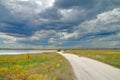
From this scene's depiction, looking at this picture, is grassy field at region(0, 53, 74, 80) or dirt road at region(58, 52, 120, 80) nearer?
grassy field at region(0, 53, 74, 80)

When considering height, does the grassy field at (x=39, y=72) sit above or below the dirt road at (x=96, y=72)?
above

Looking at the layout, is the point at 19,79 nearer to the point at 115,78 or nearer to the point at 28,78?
the point at 28,78

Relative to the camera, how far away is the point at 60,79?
1609 cm

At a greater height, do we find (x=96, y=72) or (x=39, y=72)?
(x=39, y=72)

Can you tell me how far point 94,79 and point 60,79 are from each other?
2490 millimetres

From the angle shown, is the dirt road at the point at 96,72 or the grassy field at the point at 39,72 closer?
the grassy field at the point at 39,72

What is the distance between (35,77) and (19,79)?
37.6 inches

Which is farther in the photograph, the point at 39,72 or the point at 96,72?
the point at 96,72

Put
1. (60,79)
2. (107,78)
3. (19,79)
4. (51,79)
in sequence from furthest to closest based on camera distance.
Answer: (107,78)
(60,79)
(51,79)
(19,79)

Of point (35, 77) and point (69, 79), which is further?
point (69, 79)

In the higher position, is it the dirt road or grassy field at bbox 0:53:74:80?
grassy field at bbox 0:53:74:80

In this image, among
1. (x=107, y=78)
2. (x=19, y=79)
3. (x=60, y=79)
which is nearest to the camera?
(x=19, y=79)

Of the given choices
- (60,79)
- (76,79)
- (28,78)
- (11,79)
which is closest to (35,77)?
(28,78)

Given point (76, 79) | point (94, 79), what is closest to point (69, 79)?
point (76, 79)
